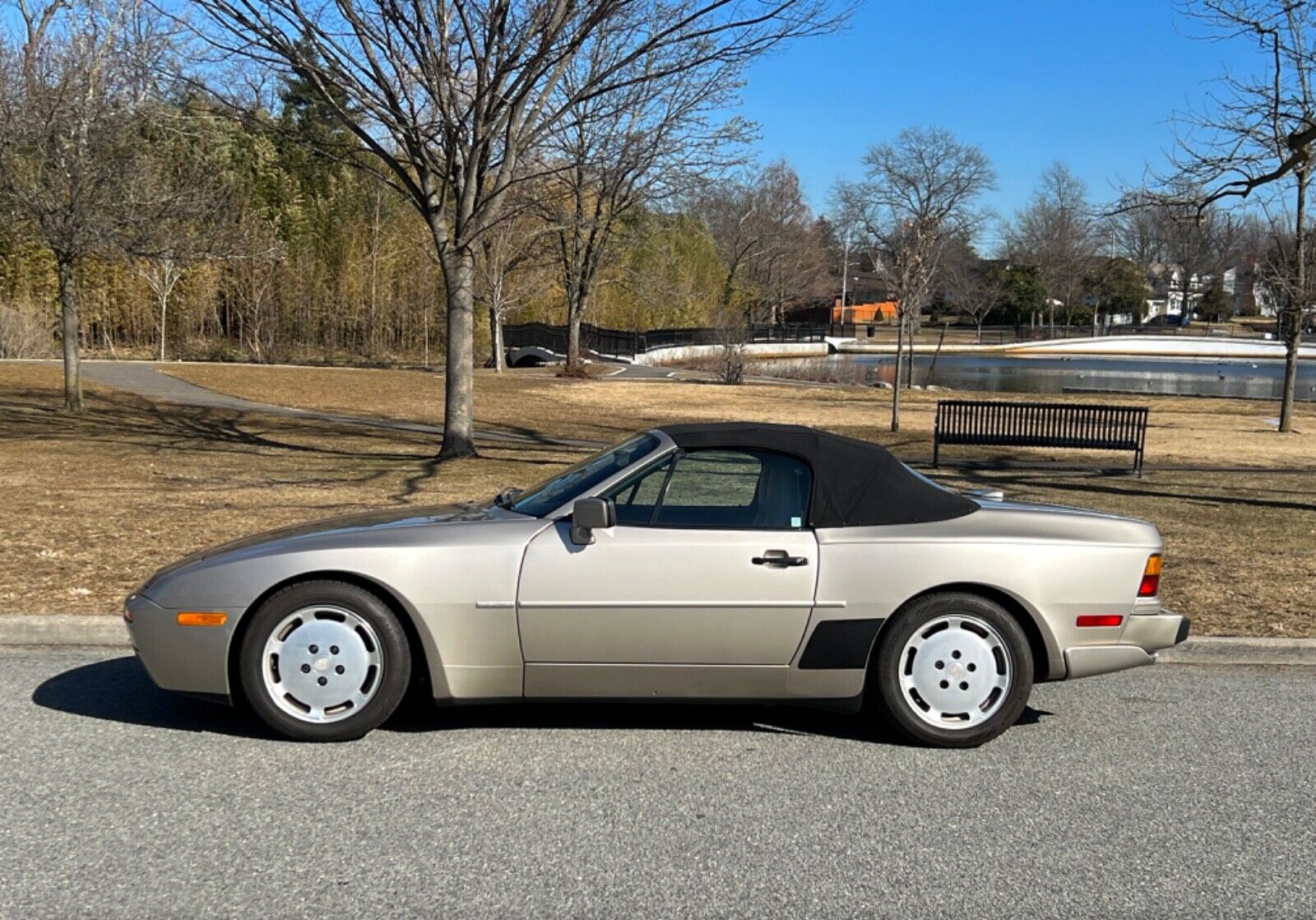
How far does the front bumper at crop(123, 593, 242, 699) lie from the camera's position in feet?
16.1

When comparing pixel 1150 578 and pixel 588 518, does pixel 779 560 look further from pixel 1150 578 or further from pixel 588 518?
pixel 1150 578

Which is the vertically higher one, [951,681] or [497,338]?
[497,338]

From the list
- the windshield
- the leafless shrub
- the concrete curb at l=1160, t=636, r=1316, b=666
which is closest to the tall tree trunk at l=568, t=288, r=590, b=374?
the leafless shrub

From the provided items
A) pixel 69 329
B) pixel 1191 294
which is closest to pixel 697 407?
pixel 69 329

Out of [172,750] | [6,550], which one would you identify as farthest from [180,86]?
[172,750]

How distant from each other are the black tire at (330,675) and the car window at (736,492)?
42.4 inches

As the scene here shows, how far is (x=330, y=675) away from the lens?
4.90 meters

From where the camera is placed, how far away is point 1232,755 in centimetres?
511

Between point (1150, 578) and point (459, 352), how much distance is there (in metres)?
10.2

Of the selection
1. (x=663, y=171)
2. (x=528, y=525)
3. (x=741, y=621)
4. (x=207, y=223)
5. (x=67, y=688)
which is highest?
(x=663, y=171)

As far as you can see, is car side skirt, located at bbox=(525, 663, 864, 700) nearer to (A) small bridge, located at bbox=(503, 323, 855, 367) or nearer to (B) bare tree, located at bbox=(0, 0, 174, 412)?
(B) bare tree, located at bbox=(0, 0, 174, 412)

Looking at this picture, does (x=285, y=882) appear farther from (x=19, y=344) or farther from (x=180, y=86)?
(x=19, y=344)

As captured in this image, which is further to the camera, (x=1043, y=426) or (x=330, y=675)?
(x=1043, y=426)

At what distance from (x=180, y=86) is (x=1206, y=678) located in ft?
43.0
